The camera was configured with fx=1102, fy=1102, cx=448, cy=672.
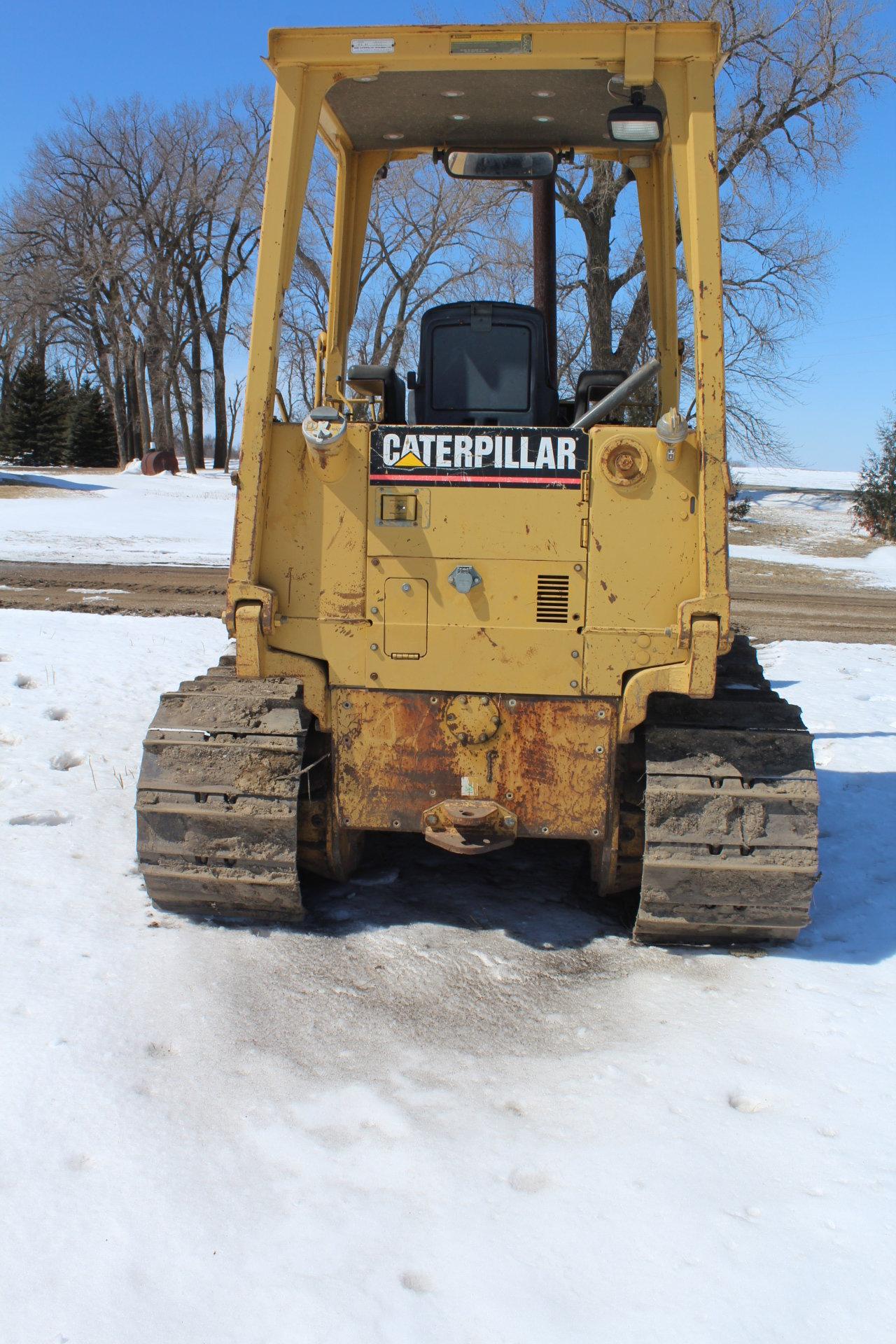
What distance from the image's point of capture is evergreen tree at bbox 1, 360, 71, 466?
4547cm

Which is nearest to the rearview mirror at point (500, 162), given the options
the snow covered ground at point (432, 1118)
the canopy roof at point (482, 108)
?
the canopy roof at point (482, 108)

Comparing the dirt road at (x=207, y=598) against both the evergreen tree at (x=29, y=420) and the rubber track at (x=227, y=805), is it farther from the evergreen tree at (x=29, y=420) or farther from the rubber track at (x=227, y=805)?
the evergreen tree at (x=29, y=420)

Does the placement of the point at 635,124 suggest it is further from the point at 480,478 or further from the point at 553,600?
the point at 553,600

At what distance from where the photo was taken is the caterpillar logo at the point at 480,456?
12.5 ft

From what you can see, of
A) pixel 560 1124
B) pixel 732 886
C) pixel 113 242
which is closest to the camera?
pixel 560 1124

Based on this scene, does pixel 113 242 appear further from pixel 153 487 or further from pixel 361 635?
pixel 361 635

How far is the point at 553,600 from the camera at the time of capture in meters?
3.89

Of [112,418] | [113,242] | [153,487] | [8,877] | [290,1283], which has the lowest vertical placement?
[290,1283]

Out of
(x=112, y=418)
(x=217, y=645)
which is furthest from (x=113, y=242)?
(x=217, y=645)

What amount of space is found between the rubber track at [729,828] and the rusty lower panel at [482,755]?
231 millimetres

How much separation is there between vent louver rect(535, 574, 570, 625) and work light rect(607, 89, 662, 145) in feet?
5.09

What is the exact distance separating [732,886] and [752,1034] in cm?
54

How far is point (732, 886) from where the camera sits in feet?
12.7

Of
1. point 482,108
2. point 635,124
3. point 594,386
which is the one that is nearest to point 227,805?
point 594,386
